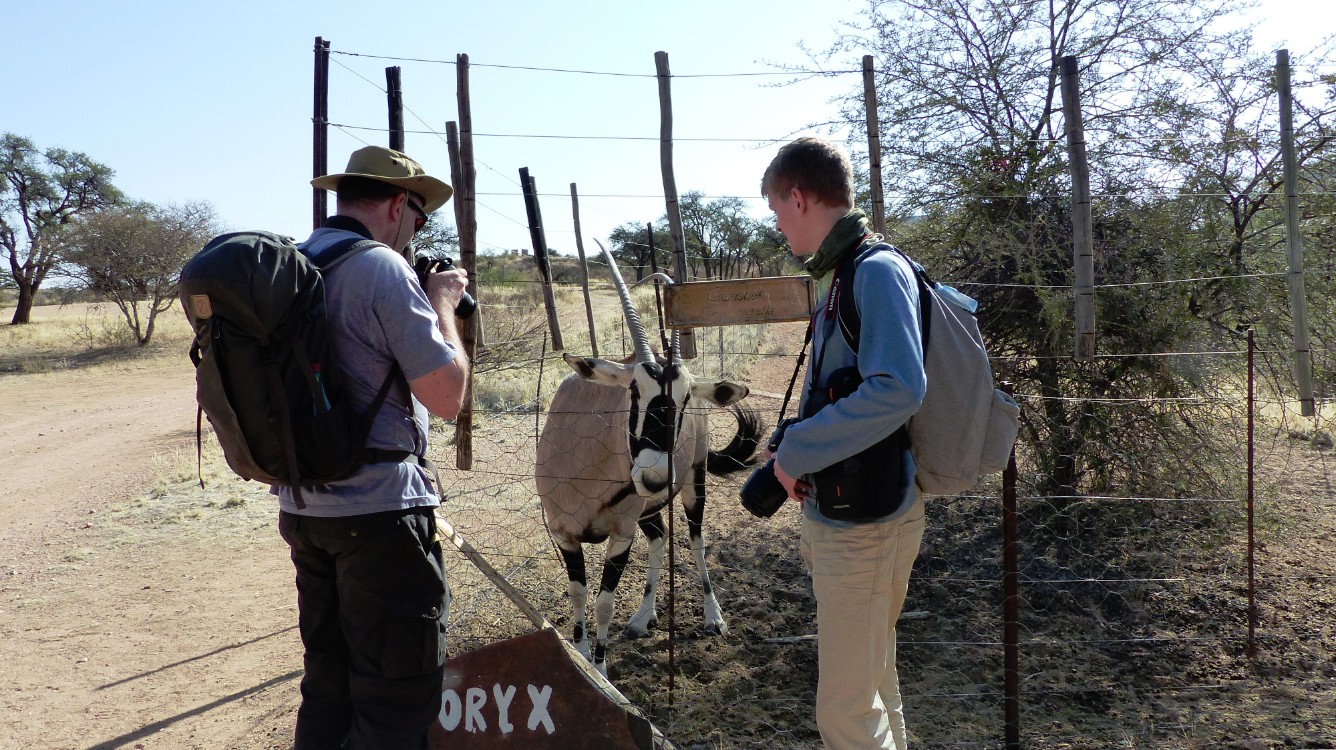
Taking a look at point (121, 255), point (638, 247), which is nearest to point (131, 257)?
point (121, 255)

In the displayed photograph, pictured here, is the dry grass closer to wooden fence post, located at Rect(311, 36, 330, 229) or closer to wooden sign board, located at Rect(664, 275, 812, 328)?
wooden fence post, located at Rect(311, 36, 330, 229)

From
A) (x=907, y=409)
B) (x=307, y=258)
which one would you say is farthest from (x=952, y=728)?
(x=307, y=258)

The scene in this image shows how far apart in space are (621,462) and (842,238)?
3.04m

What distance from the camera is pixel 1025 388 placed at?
20.1ft

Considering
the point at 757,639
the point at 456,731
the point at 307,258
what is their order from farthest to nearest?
the point at 757,639 < the point at 456,731 < the point at 307,258

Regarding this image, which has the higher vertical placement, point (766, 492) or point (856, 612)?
point (766, 492)

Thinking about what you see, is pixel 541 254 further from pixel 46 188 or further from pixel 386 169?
A: pixel 46 188

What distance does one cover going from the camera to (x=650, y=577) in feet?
17.9

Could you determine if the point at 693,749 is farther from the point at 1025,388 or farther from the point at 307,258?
the point at 1025,388

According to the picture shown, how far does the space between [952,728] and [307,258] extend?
333 centimetres

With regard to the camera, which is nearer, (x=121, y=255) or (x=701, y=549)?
(x=701, y=549)

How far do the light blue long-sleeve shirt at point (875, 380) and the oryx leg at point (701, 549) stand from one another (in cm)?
323

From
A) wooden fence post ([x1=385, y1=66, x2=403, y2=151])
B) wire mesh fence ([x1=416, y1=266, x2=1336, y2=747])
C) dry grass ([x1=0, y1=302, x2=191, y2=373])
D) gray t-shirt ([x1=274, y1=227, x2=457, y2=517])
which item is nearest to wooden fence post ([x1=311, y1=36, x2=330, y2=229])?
wooden fence post ([x1=385, y1=66, x2=403, y2=151])

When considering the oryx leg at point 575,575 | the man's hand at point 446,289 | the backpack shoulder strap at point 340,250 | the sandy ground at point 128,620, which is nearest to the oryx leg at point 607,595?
the oryx leg at point 575,575
